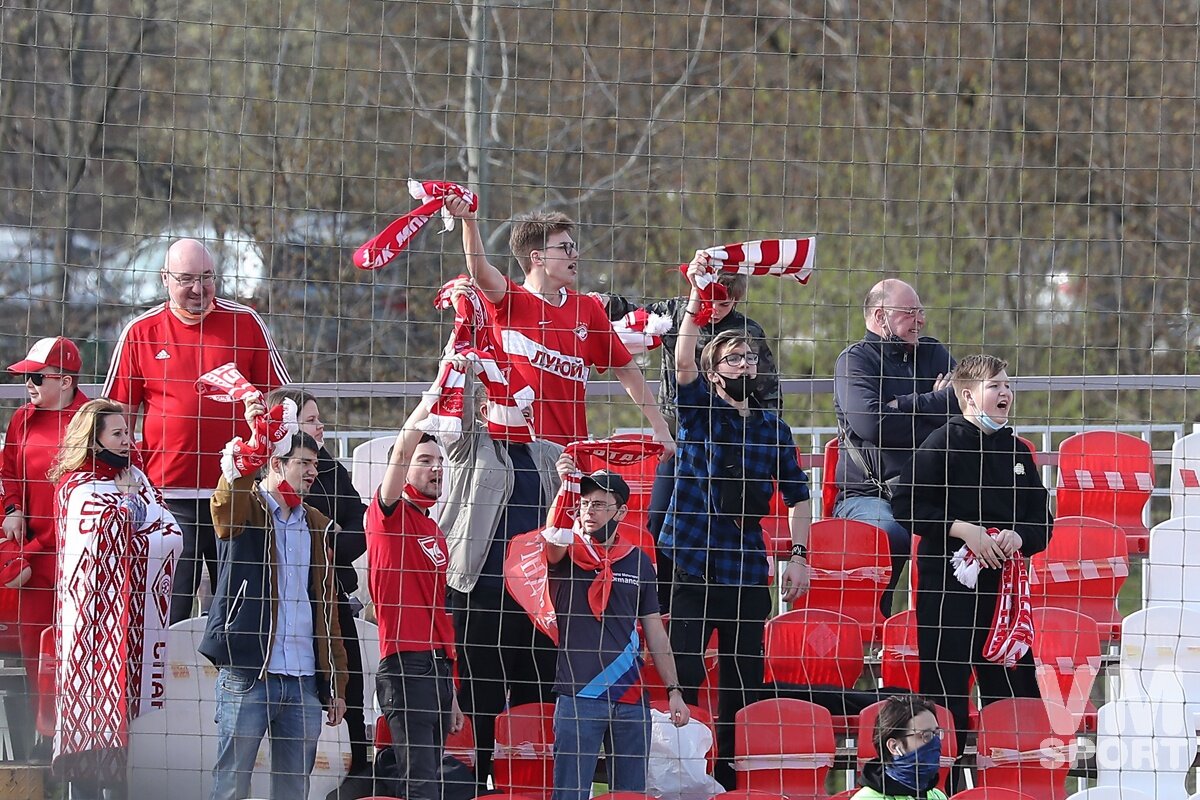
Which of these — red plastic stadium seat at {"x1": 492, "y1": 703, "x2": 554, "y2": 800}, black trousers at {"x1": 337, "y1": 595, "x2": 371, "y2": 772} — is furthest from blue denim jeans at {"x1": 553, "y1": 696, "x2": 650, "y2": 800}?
black trousers at {"x1": 337, "y1": 595, "x2": 371, "y2": 772}

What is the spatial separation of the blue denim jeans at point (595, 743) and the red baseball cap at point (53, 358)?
168 cm

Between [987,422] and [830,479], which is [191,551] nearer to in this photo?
[830,479]

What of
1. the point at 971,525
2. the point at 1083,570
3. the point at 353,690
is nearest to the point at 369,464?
the point at 353,690

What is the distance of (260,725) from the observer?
13.4ft

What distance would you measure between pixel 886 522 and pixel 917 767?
0.93m

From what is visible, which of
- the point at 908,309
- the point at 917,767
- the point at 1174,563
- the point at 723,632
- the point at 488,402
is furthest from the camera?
the point at 1174,563

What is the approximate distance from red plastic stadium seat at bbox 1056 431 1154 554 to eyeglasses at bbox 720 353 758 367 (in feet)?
4.96

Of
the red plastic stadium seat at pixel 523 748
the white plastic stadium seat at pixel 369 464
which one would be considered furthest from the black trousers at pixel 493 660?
the white plastic stadium seat at pixel 369 464

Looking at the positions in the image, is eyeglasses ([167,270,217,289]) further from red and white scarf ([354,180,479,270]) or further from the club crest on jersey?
the club crest on jersey

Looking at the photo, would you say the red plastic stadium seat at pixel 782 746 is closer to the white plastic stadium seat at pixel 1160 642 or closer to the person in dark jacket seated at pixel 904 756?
the person in dark jacket seated at pixel 904 756

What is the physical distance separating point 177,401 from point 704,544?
1.52 metres

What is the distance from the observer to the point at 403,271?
11750 millimetres

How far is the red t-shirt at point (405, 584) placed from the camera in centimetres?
413

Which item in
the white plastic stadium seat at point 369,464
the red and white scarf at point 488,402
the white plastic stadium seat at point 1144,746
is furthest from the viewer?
the white plastic stadium seat at point 369,464
